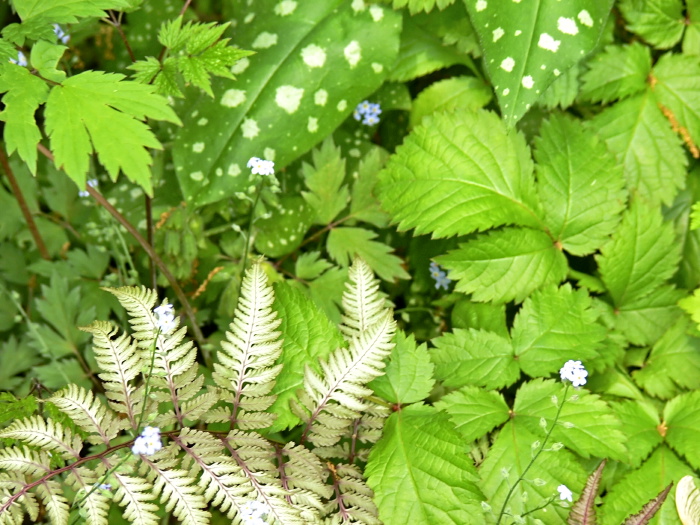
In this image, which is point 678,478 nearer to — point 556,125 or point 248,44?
point 556,125

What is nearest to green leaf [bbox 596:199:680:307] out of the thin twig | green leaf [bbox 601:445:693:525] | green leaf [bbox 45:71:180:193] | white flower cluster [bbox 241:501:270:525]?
green leaf [bbox 601:445:693:525]

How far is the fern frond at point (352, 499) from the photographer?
1.36 m

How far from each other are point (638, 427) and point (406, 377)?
0.65 meters

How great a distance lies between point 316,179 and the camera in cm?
205

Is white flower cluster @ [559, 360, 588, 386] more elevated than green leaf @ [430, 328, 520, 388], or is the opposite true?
white flower cluster @ [559, 360, 588, 386]

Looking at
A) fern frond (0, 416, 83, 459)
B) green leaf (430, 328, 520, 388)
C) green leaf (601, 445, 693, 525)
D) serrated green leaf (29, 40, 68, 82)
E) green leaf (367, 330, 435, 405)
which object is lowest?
green leaf (601, 445, 693, 525)

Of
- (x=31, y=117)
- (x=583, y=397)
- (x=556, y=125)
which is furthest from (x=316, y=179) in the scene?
(x=583, y=397)

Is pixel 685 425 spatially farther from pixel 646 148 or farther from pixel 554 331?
pixel 646 148

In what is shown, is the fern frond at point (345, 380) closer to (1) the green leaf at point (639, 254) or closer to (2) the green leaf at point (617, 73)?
(1) the green leaf at point (639, 254)

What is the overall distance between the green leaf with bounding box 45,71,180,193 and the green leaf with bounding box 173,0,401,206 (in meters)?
0.48

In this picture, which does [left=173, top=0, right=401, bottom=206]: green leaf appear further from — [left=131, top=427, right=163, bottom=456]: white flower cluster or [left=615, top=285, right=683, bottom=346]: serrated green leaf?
[left=615, top=285, right=683, bottom=346]: serrated green leaf

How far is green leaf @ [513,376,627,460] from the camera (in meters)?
1.51

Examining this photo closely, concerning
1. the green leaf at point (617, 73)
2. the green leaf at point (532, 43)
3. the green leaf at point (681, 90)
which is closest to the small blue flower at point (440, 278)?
the green leaf at point (532, 43)

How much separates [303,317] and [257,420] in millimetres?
261
